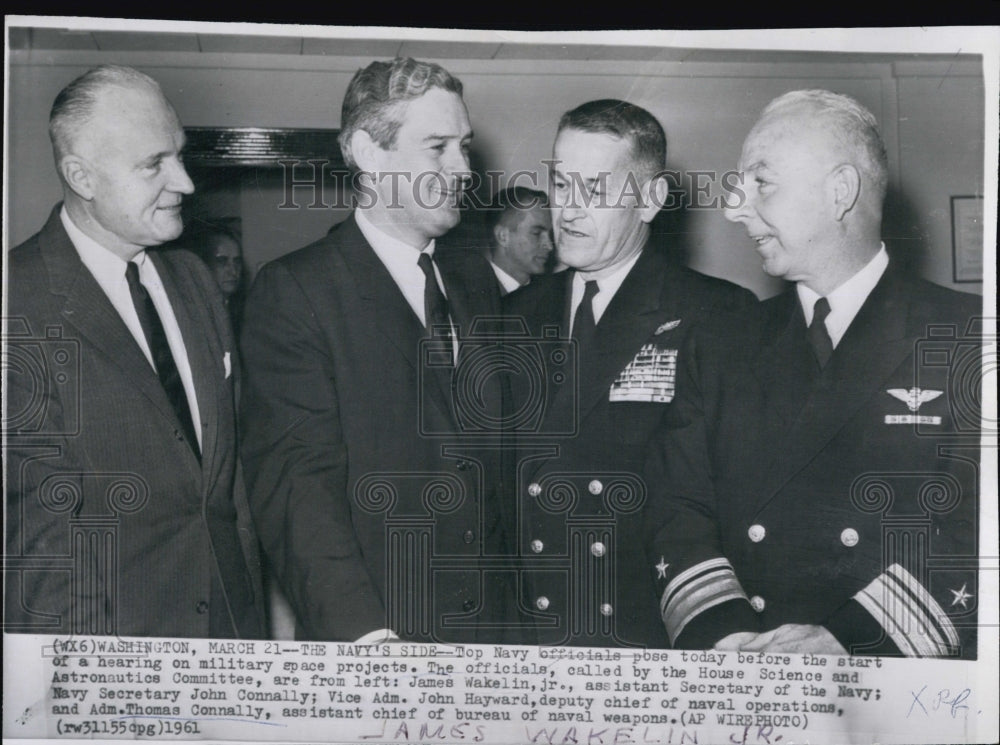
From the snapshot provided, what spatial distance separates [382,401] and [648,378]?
2.06 feet

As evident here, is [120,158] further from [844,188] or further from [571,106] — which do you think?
[844,188]

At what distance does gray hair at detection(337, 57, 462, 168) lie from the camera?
107 inches

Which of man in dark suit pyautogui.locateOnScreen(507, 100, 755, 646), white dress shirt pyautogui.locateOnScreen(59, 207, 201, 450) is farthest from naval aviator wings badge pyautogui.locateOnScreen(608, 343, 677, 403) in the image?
white dress shirt pyautogui.locateOnScreen(59, 207, 201, 450)

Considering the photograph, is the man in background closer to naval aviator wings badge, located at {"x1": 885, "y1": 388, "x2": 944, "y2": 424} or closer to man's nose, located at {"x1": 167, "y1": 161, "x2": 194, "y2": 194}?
man's nose, located at {"x1": 167, "y1": 161, "x2": 194, "y2": 194}

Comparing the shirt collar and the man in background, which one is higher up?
the man in background

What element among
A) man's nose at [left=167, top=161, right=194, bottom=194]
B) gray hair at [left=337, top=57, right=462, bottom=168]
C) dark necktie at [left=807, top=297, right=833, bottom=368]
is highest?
gray hair at [left=337, top=57, right=462, bottom=168]

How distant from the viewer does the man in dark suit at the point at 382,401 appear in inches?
106

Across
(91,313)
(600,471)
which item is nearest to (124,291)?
(91,313)

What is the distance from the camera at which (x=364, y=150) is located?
2725 millimetres

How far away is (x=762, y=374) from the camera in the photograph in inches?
107

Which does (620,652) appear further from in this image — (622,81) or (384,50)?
(384,50)

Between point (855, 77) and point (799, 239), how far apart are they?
418mm

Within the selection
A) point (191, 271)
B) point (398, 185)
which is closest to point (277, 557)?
point (191, 271)

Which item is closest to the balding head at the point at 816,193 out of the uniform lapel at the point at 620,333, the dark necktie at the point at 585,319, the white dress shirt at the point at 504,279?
the uniform lapel at the point at 620,333
